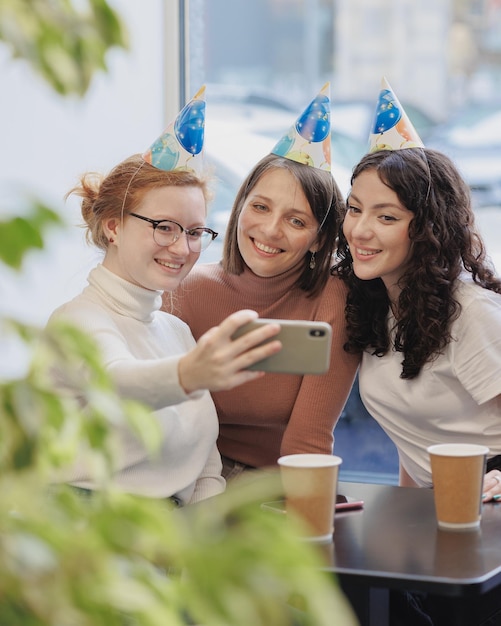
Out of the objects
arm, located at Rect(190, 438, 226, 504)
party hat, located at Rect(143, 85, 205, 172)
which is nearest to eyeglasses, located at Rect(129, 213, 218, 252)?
party hat, located at Rect(143, 85, 205, 172)

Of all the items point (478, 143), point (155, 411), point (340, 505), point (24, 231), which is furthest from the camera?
point (478, 143)

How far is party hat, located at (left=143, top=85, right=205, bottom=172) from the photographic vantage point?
Answer: 1.92 metres

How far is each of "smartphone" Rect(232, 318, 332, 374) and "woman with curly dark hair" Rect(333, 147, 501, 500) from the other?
0.64m

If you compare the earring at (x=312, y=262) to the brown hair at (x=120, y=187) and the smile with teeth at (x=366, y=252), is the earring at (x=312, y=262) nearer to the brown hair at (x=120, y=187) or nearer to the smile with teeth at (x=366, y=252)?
the smile with teeth at (x=366, y=252)

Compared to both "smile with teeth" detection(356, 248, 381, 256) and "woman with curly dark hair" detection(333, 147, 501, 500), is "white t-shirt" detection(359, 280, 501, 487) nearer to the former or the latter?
"woman with curly dark hair" detection(333, 147, 501, 500)

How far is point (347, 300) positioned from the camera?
82.1 inches

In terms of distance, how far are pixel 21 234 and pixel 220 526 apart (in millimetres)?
186

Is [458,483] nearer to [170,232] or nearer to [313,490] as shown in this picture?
[313,490]

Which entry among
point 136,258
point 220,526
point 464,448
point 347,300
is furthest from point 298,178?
point 220,526

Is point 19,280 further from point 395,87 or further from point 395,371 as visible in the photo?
point 395,87

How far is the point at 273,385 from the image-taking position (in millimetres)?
2084

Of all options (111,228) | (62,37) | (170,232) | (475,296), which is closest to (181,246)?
(170,232)

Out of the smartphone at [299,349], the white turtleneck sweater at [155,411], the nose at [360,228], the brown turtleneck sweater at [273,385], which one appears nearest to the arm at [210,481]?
the white turtleneck sweater at [155,411]

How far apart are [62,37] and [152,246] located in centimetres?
132
